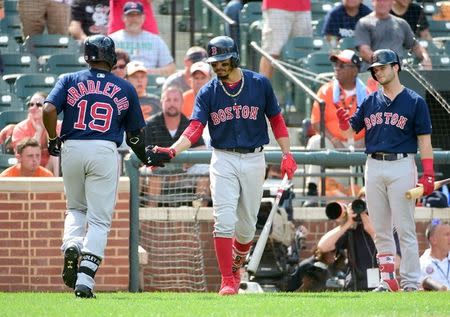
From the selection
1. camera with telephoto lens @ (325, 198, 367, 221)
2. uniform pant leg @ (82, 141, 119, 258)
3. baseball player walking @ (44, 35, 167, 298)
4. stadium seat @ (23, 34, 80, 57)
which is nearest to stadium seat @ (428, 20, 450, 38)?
stadium seat @ (23, 34, 80, 57)

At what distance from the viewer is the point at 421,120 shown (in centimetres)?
992

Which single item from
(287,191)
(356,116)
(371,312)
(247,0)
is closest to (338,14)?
(247,0)

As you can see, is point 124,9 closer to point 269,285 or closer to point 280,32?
point 280,32

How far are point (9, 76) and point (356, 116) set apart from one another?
5.89 metres

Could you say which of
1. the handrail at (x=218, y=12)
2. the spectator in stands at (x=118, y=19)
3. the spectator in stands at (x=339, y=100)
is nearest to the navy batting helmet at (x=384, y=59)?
the spectator in stands at (x=339, y=100)

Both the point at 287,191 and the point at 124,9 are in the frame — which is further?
the point at 124,9

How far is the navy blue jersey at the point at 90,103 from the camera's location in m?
8.82

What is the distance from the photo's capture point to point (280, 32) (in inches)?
618

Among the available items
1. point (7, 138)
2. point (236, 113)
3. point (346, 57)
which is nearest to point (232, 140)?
point (236, 113)

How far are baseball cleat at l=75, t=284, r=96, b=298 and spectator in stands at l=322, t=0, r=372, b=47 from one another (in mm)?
8011

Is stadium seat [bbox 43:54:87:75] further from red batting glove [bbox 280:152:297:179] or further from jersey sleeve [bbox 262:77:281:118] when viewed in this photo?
red batting glove [bbox 280:152:297:179]

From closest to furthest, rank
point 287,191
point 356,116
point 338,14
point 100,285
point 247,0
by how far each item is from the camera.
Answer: point 356,116 → point 100,285 → point 287,191 → point 338,14 → point 247,0

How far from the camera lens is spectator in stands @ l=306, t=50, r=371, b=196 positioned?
43.7 feet

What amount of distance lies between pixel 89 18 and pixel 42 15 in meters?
0.68
